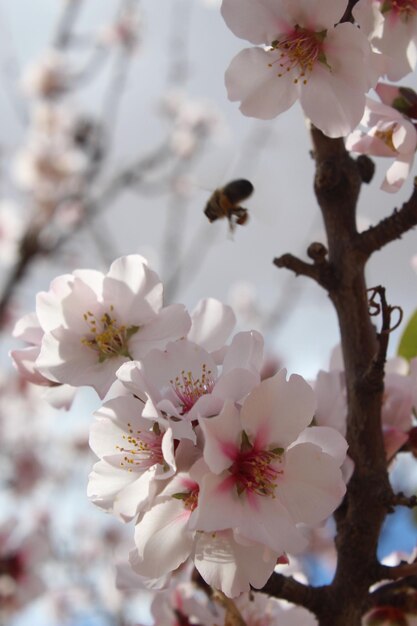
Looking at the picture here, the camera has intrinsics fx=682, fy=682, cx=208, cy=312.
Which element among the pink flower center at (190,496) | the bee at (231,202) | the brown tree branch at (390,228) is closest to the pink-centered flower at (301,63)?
the brown tree branch at (390,228)

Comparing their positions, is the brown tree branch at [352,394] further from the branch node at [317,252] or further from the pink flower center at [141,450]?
the pink flower center at [141,450]

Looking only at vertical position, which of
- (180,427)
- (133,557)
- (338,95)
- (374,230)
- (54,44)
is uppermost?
(54,44)

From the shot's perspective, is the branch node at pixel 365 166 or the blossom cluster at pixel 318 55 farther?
the branch node at pixel 365 166

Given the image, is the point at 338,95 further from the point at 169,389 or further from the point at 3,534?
the point at 3,534

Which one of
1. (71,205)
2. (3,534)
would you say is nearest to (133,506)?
(3,534)

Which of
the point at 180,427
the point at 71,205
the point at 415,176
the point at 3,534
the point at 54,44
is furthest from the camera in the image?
the point at 71,205

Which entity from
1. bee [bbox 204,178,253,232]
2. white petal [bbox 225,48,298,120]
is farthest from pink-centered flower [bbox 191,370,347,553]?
bee [bbox 204,178,253,232]

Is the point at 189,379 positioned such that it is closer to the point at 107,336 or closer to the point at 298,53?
the point at 107,336
